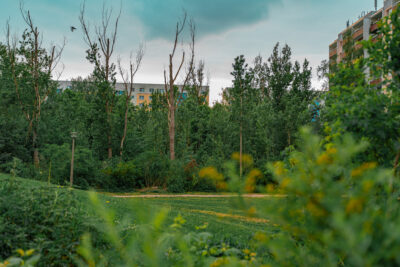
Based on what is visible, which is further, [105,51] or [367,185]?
[105,51]

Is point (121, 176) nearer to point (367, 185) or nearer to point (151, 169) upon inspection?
point (151, 169)

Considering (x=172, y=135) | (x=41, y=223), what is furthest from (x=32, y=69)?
(x=41, y=223)

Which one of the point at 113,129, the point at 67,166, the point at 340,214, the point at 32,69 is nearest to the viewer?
the point at 340,214

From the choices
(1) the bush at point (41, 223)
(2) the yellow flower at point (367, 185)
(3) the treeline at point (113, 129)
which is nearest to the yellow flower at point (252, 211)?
(2) the yellow flower at point (367, 185)

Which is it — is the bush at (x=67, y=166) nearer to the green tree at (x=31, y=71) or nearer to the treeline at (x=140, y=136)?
the treeline at (x=140, y=136)

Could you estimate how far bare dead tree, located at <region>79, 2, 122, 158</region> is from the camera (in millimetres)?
19453

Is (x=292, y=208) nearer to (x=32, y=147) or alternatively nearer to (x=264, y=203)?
(x=264, y=203)

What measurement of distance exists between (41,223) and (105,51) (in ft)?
58.9

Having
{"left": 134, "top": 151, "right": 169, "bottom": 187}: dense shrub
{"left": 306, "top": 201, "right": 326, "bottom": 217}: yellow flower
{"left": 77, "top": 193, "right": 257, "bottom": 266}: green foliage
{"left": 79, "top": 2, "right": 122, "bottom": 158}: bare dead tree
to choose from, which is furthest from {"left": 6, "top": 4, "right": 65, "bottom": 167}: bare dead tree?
{"left": 306, "top": 201, "right": 326, "bottom": 217}: yellow flower

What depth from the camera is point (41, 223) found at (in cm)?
392

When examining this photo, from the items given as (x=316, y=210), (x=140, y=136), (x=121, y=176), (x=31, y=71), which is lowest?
(x=121, y=176)

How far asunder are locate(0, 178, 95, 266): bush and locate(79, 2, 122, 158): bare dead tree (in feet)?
50.7

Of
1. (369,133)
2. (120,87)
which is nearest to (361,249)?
(369,133)

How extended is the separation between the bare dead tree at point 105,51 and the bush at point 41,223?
1546 centimetres
